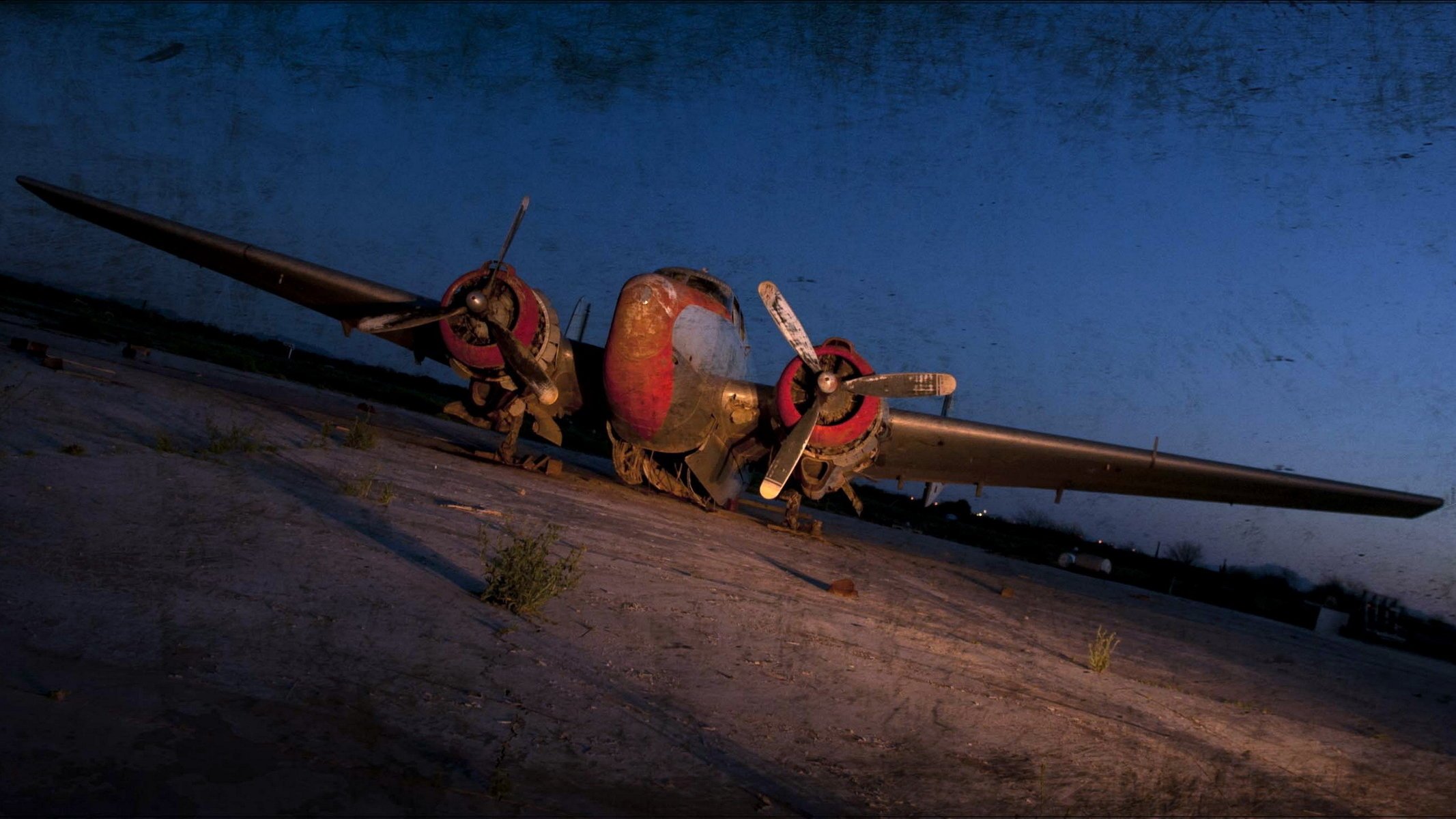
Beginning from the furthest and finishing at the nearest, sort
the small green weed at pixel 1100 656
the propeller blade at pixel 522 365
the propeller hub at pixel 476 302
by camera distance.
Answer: the propeller blade at pixel 522 365, the propeller hub at pixel 476 302, the small green weed at pixel 1100 656

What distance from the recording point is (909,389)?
37.4ft

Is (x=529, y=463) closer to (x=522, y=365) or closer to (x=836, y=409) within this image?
(x=522, y=365)

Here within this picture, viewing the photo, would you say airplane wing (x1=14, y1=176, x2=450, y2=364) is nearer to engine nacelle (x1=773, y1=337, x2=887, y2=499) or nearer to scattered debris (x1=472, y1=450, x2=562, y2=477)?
scattered debris (x1=472, y1=450, x2=562, y2=477)

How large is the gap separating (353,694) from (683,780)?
4.84 feet

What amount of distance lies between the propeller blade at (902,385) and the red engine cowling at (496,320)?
537 centimetres

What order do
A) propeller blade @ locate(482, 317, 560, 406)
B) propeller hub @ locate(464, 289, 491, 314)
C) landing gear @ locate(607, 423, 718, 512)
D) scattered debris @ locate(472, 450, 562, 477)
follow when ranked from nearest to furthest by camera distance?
propeller hub @ locate(464, 289, 491, 314) < propeller blade @ locate(482, 317, 560, 406) < landing gear @ locate(607, 423, 718, 512) < scattered debris @ locate(472, 450, 562, 477)

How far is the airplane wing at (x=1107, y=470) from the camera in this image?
1266cm

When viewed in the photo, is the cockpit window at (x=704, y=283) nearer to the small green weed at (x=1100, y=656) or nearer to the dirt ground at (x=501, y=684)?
the dirt ground at (x=501, y=684)

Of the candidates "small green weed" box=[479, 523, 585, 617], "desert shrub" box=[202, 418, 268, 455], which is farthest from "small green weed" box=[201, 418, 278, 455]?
"small green weed" box=[479, 523, 585, 617]

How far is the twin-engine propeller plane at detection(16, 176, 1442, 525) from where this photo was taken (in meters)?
11.6

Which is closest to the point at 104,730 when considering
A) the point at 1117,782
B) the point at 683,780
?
the point at 683,780

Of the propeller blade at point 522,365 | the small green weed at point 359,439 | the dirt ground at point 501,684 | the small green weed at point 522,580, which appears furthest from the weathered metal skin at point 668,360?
the small green weed at point 522,580

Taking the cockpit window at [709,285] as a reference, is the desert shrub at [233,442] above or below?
below

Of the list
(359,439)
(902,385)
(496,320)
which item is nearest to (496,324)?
(496,320)
